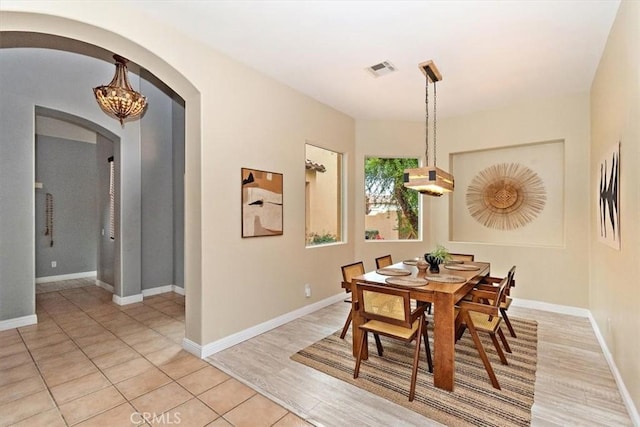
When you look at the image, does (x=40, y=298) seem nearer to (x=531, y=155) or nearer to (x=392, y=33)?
(x=392, y=33)

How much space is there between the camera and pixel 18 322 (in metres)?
3.71

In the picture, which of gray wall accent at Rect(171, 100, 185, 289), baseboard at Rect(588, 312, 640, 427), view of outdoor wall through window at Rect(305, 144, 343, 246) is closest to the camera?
baseboard at Rect(588, 312, 640, 427)

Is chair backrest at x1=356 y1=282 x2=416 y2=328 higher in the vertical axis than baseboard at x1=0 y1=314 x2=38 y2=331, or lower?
higher

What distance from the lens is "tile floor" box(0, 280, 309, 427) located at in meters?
2.06

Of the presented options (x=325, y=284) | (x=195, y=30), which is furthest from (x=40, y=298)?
(x=195, y=30)

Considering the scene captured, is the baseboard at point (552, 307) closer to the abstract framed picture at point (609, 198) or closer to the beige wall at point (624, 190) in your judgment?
the beige wall at point (624, 190)

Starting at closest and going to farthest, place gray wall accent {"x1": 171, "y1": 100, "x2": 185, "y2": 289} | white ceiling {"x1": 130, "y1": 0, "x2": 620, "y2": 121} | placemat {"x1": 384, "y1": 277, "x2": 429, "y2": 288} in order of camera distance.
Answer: white ceiling {"x1": 130, "y1": 0, "x2": 620, "y2": 121}, placemat {"x1": 384, "y1": 277, "x2": 429, "y2": 288}, gray wall accent {"x1": 171, "y1": 100, "x2": 185, "y2": 289}

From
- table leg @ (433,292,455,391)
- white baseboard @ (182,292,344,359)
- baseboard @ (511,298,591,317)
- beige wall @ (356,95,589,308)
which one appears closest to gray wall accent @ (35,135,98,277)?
white baseboard @ (182,292,344,359)

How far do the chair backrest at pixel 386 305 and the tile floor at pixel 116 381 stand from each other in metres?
0.91

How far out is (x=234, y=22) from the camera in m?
2.62

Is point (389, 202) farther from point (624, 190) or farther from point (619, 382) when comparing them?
point (619, 382)

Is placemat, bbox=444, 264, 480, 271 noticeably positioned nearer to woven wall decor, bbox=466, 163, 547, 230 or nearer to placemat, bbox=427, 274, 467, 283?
placemat, bbox=427, 274, 467, 283

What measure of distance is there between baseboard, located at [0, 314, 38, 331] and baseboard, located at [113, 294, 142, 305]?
0.94m

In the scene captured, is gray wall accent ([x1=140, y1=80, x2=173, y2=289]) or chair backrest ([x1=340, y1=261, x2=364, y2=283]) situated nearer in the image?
chair backrest ([x1=340, y1=261, x2=364, y2=283])
